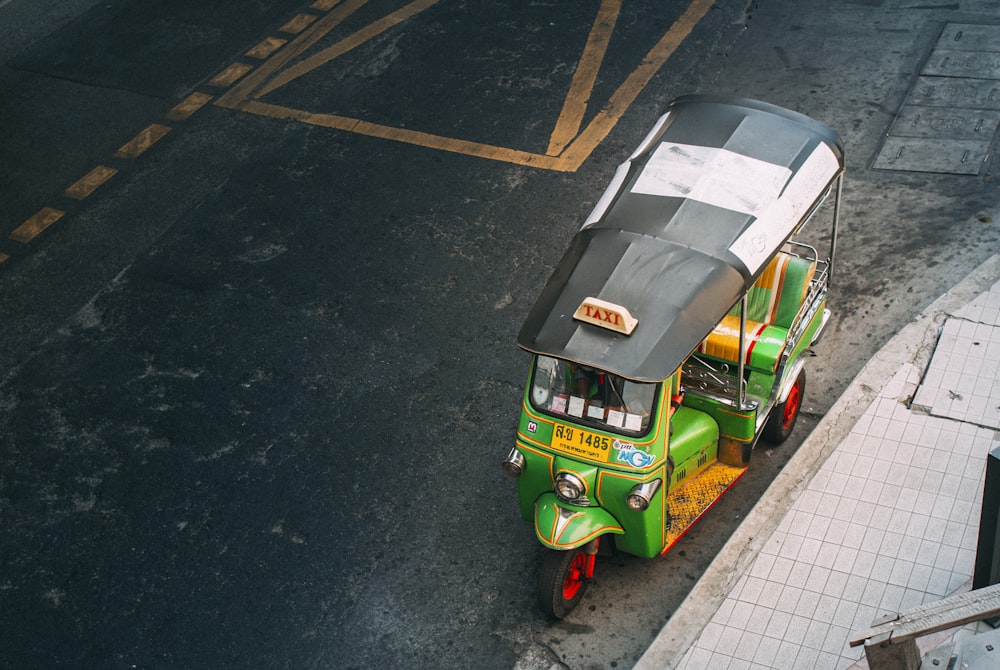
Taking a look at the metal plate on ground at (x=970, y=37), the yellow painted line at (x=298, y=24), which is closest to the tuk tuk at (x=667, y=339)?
the metal plate on ground at (x=970, y=37)

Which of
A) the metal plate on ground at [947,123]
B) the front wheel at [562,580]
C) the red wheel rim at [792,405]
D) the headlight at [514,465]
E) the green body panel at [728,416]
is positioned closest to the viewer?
the front wheel at [562,580]

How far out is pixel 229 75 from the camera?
1298 centimetres

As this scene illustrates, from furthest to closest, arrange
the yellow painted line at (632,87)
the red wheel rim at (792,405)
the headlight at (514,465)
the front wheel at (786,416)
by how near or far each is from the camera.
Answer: the yellow painted line at (632,87), the red wheel rim at (792,405), the front wheel at (786,416), the headlight at (514,465)

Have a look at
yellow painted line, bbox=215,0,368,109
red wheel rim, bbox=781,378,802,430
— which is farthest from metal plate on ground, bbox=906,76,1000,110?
yellow painted line, bbox=215,0,368,109

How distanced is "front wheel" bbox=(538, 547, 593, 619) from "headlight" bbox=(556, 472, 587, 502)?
1.12ft

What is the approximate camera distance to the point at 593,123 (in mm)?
11320

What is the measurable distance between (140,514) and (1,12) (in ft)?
31.6

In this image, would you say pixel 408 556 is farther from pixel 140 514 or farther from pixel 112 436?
pixel 112 436

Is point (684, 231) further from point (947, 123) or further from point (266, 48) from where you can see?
point (266, 48)

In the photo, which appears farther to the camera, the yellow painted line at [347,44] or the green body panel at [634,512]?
the yellow painted line at [347,44]

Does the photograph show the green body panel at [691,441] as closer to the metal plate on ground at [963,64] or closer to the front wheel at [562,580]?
the front wheel at [562,580]

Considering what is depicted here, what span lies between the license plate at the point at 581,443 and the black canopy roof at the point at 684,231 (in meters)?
0.61

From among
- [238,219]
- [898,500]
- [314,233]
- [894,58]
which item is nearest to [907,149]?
[894,58]

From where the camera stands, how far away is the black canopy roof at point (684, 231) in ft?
21.2
